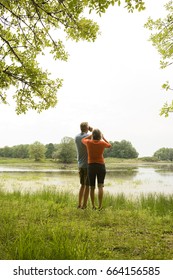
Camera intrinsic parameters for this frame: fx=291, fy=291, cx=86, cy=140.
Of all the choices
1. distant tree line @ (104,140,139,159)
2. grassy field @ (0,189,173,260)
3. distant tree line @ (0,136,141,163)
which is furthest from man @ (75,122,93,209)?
distant tree line @ (104,140,139,159)

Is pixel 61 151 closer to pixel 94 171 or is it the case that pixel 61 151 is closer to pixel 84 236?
pixel 94 171

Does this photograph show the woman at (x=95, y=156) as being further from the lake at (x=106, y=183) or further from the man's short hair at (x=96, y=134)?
the lake at (x=106, y=183)

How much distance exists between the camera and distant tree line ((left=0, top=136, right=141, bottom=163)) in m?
70.9

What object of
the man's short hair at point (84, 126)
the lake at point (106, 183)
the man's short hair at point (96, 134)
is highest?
the man's short hair at point (84, 126)

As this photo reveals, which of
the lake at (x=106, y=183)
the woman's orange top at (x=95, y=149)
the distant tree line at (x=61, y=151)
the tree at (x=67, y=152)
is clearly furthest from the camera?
the distant tree line at (x=61, y=151)

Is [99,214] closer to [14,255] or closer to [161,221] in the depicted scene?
[161,221]

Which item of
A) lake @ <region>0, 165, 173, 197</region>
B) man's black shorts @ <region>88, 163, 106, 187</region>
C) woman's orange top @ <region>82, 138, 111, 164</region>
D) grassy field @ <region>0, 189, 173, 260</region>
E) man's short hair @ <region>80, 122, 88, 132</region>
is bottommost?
lake @ <region>0, 165, 173, 197</region>

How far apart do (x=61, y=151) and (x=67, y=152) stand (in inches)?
75.7

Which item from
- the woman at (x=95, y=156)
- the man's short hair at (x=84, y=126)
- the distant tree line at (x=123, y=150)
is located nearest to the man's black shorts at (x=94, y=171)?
the woman at (x=95, y=156)

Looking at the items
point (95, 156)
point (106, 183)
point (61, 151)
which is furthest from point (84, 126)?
point (61, 151)

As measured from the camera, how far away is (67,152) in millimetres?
70312

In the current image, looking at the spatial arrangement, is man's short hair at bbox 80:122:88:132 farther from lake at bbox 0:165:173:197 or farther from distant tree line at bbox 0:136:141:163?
distant tree line at bbox 0:136:141:163

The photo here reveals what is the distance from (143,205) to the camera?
8477 mm

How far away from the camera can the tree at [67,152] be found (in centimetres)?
6981
